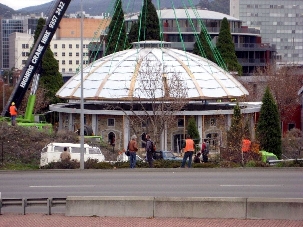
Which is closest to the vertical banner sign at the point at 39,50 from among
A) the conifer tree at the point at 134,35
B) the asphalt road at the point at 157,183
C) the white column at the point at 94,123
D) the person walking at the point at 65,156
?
the white column at the point at 94,123

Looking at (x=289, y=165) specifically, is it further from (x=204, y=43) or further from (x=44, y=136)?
(x=204, y=43)

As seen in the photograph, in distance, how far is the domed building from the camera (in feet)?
162

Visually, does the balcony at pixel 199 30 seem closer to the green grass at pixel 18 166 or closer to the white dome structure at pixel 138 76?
the white dome structure at pixel 138 76

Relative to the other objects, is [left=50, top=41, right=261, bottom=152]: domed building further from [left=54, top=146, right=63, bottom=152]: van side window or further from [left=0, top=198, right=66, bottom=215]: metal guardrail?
[left=0, top=198, right=66, bottom=215]: metal guardrail

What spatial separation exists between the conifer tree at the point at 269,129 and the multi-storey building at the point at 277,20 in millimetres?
129162

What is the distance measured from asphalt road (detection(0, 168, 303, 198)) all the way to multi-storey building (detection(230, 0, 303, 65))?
485 ft

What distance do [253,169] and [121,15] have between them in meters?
46.9

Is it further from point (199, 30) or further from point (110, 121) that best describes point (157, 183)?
point (199, 30)

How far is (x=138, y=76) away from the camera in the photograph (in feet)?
173

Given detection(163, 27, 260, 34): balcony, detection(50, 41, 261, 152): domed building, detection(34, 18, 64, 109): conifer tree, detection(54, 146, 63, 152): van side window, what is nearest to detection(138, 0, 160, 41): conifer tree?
detection(34, 18, 64, 109): conifer tree

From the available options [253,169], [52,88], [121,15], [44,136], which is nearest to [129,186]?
[253,169]

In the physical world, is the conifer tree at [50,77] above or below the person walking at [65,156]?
above

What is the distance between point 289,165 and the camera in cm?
3038

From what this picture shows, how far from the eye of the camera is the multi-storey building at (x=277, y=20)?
175m
